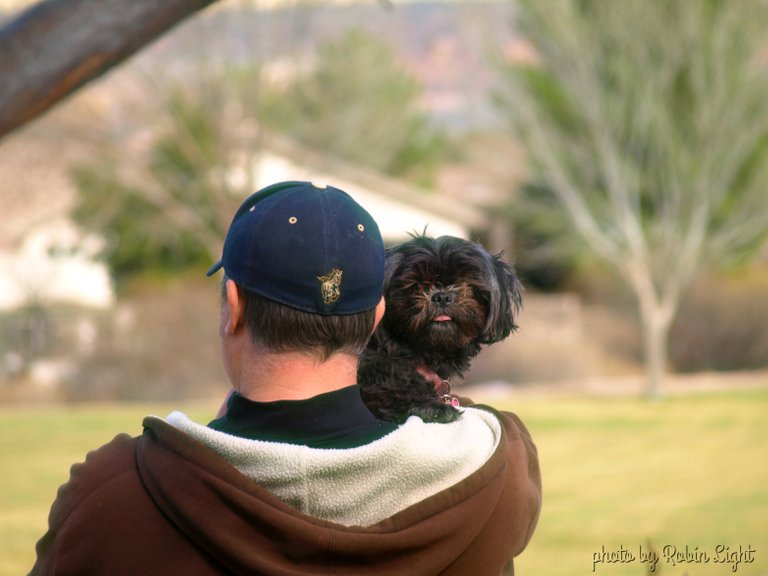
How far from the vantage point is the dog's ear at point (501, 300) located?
330cm

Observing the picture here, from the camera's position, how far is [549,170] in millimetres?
27031

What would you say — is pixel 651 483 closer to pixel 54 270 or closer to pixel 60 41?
pixel 60 41

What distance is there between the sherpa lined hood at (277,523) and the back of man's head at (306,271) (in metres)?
0.26

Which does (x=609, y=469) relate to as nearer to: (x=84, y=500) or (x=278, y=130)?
(x=84, y=500)

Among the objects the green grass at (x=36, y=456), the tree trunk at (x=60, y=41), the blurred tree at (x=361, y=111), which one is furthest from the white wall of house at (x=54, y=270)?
the tree trunk at (x=60, y=41)

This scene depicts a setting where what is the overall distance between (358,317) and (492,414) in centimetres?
36

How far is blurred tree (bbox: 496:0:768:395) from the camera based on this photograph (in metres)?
23.8

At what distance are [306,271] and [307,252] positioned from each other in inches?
1.7

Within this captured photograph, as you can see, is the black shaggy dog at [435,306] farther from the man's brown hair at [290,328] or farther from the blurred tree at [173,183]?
the blurred tree at [173,183]

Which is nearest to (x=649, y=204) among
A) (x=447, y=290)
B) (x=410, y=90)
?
(x=410, y=90)

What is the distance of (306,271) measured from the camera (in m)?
1.94

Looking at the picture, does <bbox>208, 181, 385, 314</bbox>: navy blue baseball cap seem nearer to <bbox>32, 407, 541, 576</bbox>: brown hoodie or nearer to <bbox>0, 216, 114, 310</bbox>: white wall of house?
<bbox>32, 407, 541, 576</bbox>: brown hoodie

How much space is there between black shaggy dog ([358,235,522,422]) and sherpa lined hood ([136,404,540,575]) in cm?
121

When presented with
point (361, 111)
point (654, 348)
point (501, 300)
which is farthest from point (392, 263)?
point (361, 111)
